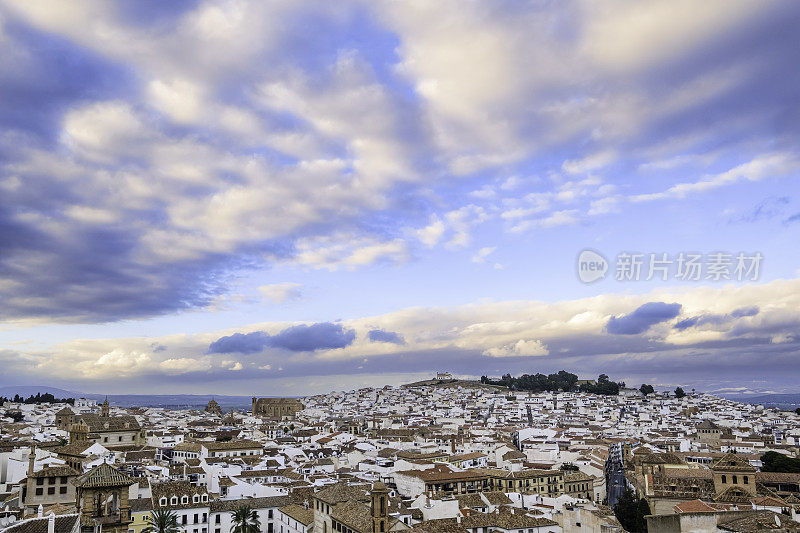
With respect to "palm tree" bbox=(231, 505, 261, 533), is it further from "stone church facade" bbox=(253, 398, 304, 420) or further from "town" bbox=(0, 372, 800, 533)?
"stone church facade" bbox=(253, 398, 304, 420)

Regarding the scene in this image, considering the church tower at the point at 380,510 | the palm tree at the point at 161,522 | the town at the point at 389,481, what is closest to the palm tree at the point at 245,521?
the town at the point at 389,481

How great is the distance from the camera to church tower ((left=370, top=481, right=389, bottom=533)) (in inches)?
1543

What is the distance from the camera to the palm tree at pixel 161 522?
39750 millimetres

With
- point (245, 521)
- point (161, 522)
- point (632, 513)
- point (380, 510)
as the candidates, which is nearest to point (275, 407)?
point (245, 521)

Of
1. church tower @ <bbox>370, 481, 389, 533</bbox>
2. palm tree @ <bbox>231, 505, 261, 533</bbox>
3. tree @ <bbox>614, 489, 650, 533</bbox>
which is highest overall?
church tower @ <bbox>370, 481, 389, 533</bbox>

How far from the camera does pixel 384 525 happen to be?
129 ft

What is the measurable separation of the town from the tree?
0.12 meters

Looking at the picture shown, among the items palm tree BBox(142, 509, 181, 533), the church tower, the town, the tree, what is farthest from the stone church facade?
the church tower

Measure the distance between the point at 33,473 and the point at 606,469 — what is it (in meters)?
67.9

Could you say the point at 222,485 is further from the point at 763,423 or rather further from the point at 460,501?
the point at 763,423

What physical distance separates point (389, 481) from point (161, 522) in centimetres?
2808

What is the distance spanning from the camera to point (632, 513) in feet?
178

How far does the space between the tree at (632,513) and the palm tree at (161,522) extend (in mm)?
35233

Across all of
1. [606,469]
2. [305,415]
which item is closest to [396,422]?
[305,415]
